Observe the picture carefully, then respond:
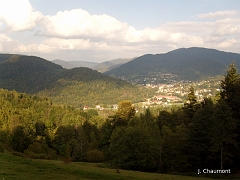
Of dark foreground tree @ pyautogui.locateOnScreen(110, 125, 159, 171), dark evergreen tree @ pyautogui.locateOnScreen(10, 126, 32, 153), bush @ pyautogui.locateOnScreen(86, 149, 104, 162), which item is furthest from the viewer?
dark evergreen tree @ pyautogui.locateOnScreen(10, 126, 32, 153)

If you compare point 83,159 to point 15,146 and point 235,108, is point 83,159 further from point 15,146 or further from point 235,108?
point 235,108

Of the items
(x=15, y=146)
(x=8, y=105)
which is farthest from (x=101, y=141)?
(x=8, y=105)

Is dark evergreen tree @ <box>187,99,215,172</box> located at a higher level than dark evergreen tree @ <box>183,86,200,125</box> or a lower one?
lower

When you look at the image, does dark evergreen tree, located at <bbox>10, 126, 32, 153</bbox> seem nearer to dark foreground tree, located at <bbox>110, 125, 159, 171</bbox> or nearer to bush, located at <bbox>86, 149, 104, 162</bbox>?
bush, located at <bbox>86, 149, 104, 162</bbox>

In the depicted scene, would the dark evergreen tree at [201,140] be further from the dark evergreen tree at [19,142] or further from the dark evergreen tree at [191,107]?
the dark evergreen tree at [19,142]

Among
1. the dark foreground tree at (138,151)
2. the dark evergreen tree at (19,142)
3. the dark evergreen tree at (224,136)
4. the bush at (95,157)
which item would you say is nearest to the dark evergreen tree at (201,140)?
the dark evergreen tree at (224,136)

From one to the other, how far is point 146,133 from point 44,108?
10048cm

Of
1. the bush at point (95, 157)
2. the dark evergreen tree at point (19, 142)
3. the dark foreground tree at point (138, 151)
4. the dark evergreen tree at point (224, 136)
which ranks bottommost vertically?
the bush at point (95, 157)

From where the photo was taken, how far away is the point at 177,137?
129 ft

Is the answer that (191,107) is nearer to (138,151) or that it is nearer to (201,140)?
(201,140)

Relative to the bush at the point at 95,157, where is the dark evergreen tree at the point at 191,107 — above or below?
above

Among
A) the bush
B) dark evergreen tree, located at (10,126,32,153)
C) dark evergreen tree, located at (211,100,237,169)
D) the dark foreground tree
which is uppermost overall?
dark evergreen tree, located at (211,100,237,169)

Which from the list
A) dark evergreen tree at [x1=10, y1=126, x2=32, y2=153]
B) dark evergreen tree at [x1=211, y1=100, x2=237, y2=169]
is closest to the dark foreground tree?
dark evergreen tree at [x1=211, y1=100, x2=237, y2=169]

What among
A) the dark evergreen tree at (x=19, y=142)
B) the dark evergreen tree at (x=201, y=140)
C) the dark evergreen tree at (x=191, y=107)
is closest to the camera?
the dark evergreen tree at (x=201, y=140)
